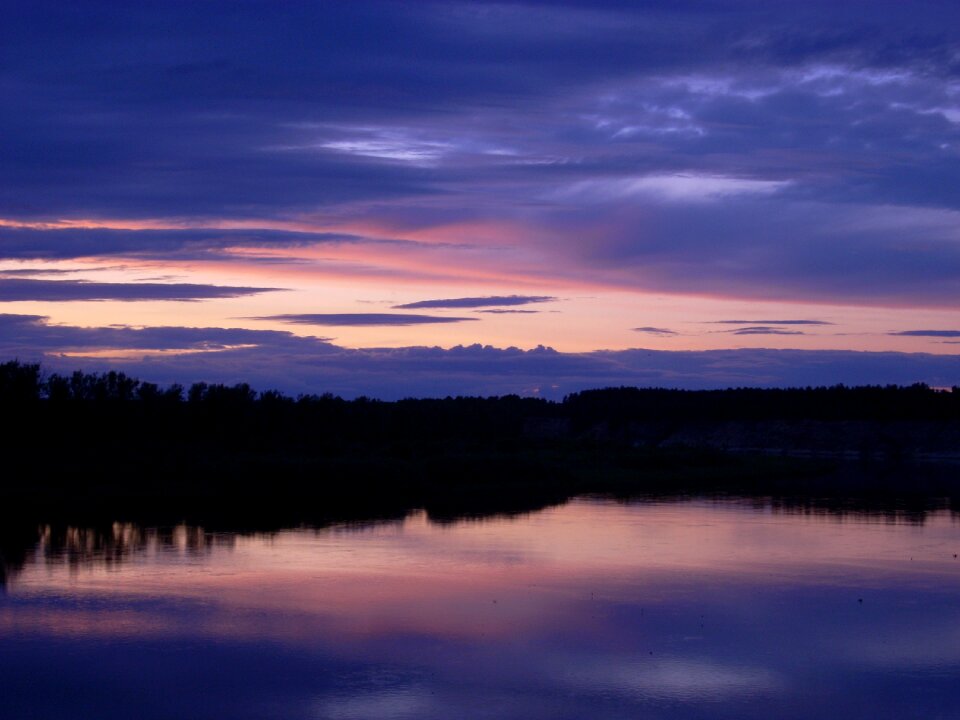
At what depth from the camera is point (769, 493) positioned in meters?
39.1

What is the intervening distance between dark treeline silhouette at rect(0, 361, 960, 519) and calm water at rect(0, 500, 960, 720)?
843cm

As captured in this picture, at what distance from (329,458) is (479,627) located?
2450 centimetres

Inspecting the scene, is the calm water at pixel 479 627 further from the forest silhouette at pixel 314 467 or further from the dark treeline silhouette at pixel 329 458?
the dark treeline silhouette at pixel 329 458

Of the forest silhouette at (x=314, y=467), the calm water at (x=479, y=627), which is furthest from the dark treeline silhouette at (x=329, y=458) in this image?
the calm water at (x=479, y=627)

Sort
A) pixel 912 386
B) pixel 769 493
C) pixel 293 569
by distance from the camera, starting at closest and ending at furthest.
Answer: pixel 293 569
pixel 769 493
pixel 912 386

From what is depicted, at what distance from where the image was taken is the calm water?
11484mm

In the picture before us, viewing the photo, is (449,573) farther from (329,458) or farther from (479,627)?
(329,458)

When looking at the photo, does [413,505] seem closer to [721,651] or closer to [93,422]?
[93,422]

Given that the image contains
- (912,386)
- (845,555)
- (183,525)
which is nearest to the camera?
(845,555)

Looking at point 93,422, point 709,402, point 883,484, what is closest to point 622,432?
point 709,402

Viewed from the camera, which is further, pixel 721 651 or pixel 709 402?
pixel 709 402

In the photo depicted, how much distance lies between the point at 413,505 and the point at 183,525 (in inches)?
325

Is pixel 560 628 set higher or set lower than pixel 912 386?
lower

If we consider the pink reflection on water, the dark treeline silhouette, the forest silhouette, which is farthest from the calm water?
the dark treeline silhouette
